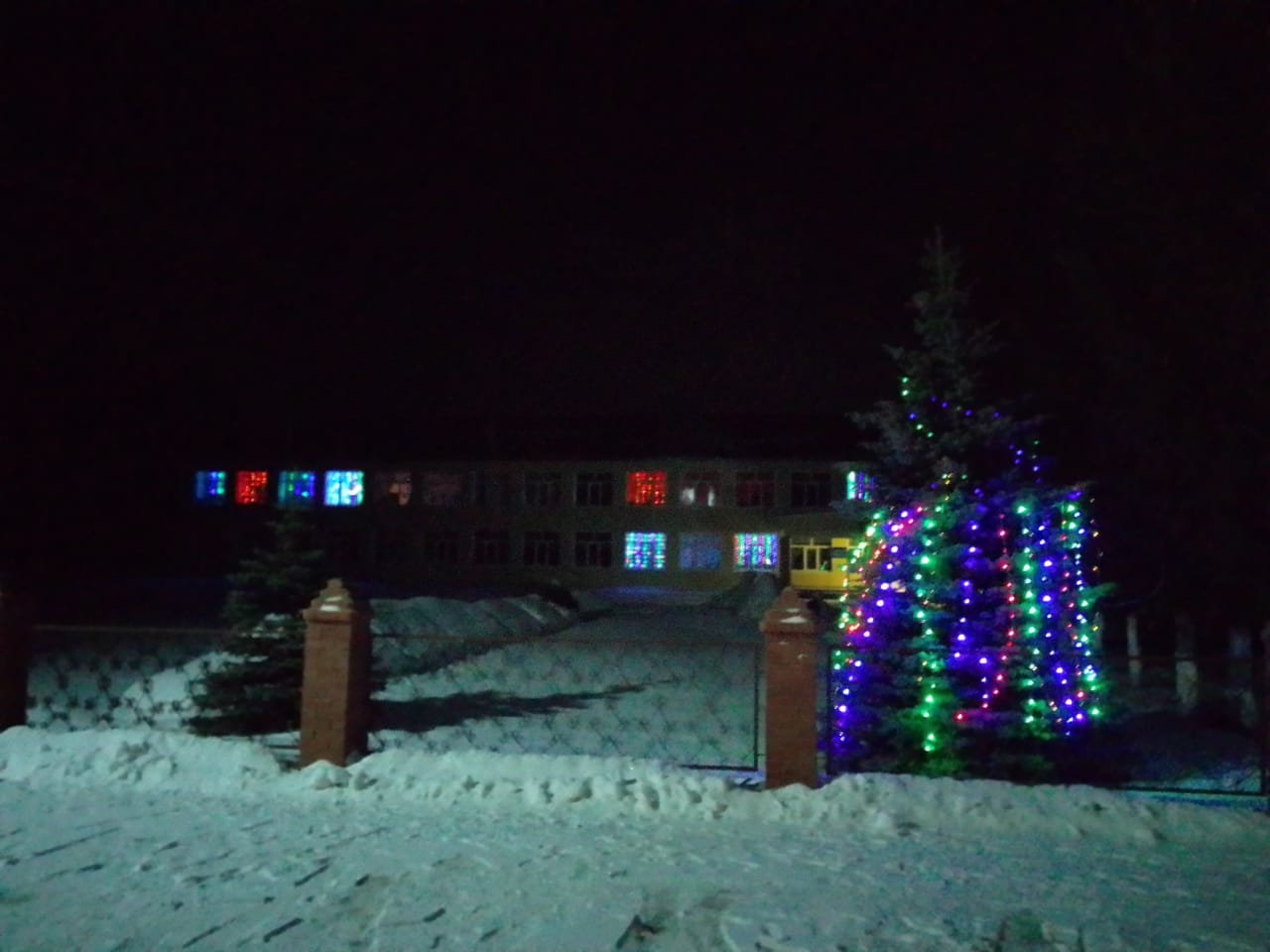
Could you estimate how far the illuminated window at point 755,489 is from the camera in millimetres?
40219

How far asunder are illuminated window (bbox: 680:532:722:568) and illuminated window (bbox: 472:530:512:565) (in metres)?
7.21

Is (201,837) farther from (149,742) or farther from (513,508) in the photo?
(513,508)

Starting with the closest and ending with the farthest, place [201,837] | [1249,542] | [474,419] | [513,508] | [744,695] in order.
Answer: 1. [201,837]
2. [1249,542]
3. [744,695]
4. [513,508]
5. [474,419]

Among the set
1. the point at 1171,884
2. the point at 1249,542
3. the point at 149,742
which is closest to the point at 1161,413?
the point at 1249,542

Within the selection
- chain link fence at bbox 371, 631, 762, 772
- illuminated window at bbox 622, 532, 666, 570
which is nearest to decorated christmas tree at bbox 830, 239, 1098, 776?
chain link fence at bbox 371, 631, 762, 772

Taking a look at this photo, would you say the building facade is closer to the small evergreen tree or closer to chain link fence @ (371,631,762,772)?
chain link fence @ (371,631,762,772)

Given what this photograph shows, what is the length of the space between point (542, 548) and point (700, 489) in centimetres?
692

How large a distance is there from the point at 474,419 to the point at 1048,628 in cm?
3818

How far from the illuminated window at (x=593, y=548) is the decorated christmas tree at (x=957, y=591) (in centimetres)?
3109

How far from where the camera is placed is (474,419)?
46.3 metres

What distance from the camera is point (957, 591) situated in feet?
32.0

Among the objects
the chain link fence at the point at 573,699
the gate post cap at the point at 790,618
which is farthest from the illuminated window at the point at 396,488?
the gate post cap at the point at 790,618

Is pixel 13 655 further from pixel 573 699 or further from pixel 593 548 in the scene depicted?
pixel 593 548

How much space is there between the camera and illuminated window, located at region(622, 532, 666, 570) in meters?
41.0
